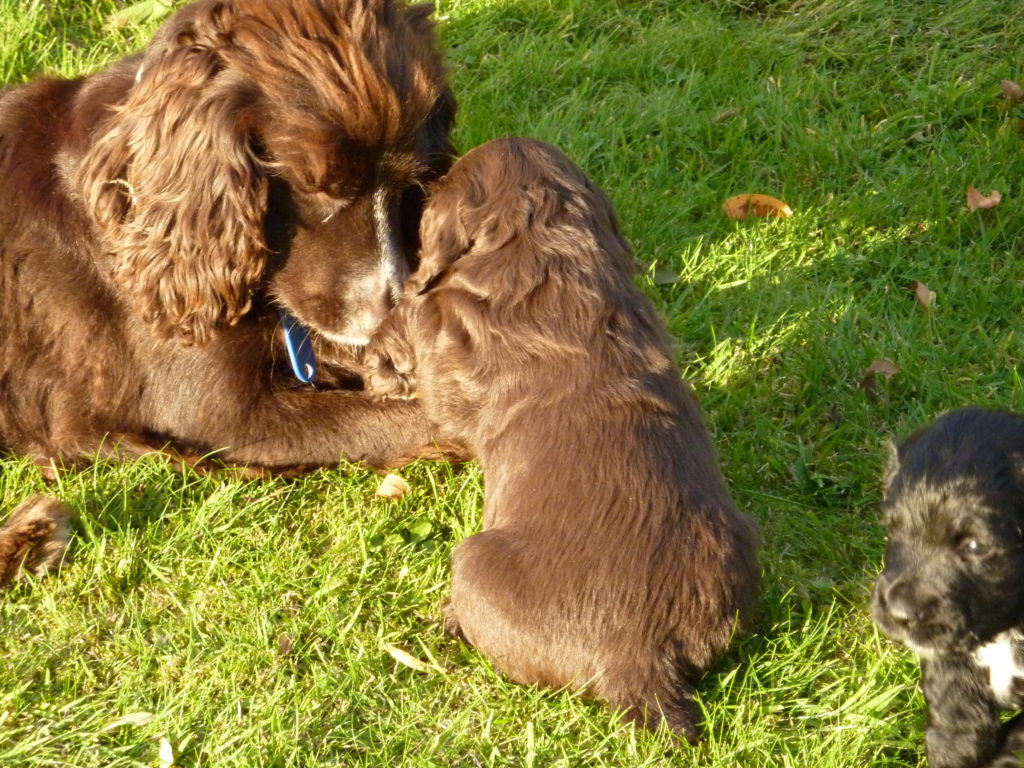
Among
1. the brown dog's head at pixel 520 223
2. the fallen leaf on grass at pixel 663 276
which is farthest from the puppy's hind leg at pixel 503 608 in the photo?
the fallen leaf on grass at pixel 663 276

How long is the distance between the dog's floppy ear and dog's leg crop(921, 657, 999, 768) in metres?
2.03

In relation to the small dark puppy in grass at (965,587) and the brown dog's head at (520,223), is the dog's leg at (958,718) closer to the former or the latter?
the small dark puppy in grass at (965,587)

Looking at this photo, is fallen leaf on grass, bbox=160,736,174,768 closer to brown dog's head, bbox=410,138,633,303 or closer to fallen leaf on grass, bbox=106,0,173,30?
brown dog's head, bbox=410,138,633,303

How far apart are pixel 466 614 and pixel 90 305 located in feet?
5.07

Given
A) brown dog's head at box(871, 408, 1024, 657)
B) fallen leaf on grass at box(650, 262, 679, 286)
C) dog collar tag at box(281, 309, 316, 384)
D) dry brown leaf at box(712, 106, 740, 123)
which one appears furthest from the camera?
dry brown leaf at box(712, 106, 740, 123)

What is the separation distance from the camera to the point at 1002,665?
284 centimetres

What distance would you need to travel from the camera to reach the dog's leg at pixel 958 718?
272cm

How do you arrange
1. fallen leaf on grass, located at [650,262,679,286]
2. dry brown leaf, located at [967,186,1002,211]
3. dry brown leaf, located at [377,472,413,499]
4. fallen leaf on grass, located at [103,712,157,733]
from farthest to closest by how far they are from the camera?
dry brown leaf, located at [967,186,1002,211]
fallen leaf on grass, located at [650,262,679,286]
dry brown leaf, located at [377,472,413,499]
fallen leaf on grass, located at [103,712,157,733]

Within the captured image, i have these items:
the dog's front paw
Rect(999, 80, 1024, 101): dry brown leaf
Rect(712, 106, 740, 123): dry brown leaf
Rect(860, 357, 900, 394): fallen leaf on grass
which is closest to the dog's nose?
Rect(860, 357, 900, 394): fallen leaf on grass

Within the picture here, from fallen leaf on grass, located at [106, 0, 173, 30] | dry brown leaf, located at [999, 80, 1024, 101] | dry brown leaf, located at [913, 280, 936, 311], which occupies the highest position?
fallen leaf on grass, located at [106, 0, 173, 30]

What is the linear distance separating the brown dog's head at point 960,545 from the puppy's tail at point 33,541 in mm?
2075

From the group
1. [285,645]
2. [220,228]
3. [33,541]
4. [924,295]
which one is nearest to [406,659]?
[285,645]

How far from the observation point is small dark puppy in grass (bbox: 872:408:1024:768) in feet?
8.89

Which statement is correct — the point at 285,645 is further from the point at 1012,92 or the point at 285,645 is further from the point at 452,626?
the point at 1012,92
